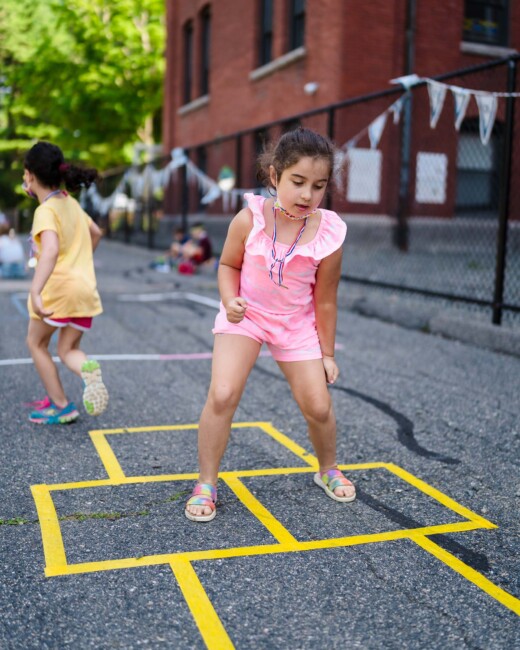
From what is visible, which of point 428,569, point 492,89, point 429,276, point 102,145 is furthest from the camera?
point 102,145

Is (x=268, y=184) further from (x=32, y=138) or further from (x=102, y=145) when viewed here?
(x=32, y=138)

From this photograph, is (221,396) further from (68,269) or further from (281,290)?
(68,269)

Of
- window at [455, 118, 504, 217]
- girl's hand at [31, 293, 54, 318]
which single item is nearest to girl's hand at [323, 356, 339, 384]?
girl's hand at [31, 293, 54, 318]

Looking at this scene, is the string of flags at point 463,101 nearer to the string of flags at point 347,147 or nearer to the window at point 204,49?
the string of flags at point 347,147

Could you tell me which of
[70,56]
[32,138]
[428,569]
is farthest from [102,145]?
[428,569]

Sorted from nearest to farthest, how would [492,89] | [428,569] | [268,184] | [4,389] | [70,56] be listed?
[428,569]
[268,184]
[4,389]
[492,89]
[70,56]

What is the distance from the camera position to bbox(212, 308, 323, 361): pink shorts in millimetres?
3350

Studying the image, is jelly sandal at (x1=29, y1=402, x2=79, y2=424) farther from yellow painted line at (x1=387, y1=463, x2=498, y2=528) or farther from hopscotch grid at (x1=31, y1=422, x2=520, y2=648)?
yellow painted line at (x1=387, y1=463, x2=498, y2=528)

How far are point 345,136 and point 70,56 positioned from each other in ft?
64.0

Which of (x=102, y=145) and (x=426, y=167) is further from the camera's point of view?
(x=102, y=145)

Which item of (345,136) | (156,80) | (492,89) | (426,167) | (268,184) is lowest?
(268,184)

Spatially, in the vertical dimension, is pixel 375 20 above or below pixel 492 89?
above

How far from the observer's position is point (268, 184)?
3.42 meters

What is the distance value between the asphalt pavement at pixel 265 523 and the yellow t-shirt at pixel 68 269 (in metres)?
0.71
